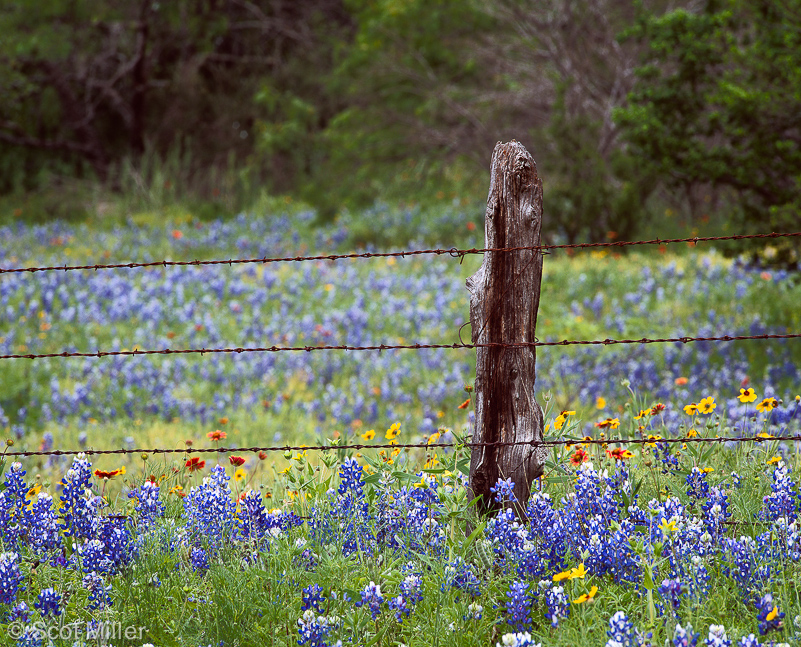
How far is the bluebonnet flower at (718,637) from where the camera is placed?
2.13 meters

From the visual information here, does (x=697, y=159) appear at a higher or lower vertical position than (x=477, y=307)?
higher

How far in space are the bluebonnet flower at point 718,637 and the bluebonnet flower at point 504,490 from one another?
859 millimetres

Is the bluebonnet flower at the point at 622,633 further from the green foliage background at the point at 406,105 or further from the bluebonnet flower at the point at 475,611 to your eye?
the green foliage background at the point at 406,105

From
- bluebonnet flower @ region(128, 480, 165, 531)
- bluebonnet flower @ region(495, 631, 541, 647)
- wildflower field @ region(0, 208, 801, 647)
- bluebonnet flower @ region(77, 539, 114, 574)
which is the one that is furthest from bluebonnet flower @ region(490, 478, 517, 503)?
bluebonnet flower @ region(77, 539, 114, 574)

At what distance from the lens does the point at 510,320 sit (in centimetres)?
309

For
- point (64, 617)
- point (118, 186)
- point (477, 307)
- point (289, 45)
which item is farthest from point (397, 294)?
point (289, 45)

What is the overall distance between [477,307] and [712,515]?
3.61 feet

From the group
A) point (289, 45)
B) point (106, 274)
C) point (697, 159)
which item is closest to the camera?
point (697, 159)

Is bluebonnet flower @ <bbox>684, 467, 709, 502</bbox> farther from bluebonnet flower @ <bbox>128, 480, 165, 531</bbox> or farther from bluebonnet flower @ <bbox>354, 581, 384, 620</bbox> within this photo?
bluebonnet flower @ <bbox>128, 480, 165, 531</bbox>

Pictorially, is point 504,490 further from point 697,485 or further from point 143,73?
point 143,73

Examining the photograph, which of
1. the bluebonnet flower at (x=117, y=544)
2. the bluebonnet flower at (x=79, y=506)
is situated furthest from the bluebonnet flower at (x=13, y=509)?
the bluebonnet flower at (x=117, y=544)

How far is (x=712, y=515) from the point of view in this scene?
2846 millimetres

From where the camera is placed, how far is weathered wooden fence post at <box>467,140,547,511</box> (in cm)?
309

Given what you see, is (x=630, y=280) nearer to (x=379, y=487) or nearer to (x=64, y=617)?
(x=379, y=487)
